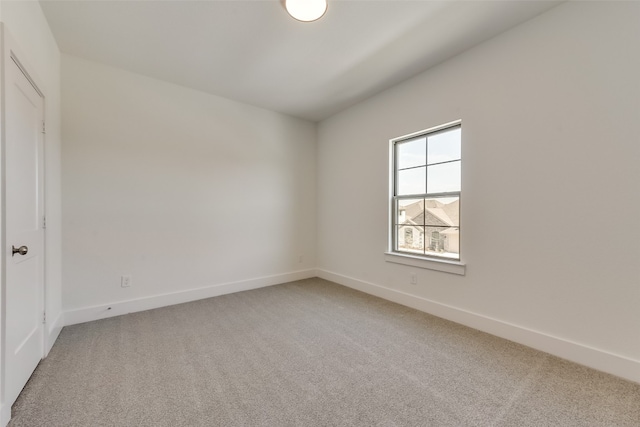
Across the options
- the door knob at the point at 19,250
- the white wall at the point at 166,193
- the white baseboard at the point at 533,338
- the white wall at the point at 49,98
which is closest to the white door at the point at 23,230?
the door knob at the point at 19,250

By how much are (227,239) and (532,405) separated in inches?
134

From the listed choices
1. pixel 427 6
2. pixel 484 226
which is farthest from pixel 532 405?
pixel 427 6

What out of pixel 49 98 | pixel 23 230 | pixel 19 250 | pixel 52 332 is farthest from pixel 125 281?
pixel 49 98

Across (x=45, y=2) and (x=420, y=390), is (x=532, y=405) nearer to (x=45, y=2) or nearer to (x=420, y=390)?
(x=420, y=390)

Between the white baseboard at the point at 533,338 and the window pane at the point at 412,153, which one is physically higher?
the window pane at the point at 412,153

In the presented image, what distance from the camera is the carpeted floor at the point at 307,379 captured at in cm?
146

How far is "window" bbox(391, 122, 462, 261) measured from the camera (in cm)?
279

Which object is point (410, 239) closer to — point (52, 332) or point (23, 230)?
point (23, 230)

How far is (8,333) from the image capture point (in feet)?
4.82

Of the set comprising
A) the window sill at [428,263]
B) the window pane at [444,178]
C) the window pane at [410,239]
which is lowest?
the window sill at [428,263]

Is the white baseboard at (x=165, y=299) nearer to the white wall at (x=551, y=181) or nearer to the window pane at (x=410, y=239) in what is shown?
the window pane at (x=410, y=239)

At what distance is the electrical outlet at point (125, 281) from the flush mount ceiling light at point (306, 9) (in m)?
3.12

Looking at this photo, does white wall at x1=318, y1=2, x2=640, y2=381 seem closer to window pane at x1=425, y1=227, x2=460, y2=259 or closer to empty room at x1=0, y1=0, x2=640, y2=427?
empty room at x1=0, y1=0, x2=640, y2=427

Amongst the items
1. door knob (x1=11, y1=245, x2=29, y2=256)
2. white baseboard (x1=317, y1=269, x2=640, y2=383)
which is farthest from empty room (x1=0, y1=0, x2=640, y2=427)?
door knob (x1=11, y1=245, x2=29, y2=256)
